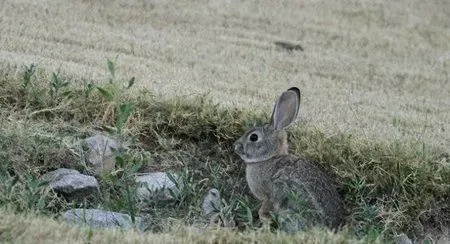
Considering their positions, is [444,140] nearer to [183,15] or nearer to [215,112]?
[215,112]

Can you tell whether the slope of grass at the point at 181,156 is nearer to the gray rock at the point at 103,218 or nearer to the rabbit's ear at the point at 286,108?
the gray rock at the point at 103,218

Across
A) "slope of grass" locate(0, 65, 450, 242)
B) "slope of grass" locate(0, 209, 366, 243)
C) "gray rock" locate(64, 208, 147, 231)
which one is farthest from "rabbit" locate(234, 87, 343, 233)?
"gray rock" locate(64, 208, 147, 231)

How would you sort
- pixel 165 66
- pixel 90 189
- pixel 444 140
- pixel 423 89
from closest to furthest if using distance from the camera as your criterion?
pixel 90 189 < pixel 444 140 < pixel 165 66 < pixel 423 89

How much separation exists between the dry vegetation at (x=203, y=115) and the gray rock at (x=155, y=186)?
88 millimetres

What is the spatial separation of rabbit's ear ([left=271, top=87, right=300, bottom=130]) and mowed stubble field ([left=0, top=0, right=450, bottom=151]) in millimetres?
818

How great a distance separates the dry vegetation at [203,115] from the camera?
20.2 ft

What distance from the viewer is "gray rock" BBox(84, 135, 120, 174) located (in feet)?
21.5

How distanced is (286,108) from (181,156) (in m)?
1.16

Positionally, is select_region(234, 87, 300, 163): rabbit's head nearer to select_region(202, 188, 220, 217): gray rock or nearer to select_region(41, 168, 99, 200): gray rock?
select_region(202, 188, 220, 217): gray rock

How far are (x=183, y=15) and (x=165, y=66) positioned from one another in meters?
3.77

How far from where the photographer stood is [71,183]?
20.2ft

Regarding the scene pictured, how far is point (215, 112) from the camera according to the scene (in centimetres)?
707

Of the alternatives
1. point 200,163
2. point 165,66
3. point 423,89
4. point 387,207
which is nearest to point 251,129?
point 200,163

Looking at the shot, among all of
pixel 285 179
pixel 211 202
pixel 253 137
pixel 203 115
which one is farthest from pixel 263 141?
pixel 203 115
